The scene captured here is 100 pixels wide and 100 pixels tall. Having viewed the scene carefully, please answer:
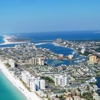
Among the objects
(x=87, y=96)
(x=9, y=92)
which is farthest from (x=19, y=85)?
(x=87, y=96)

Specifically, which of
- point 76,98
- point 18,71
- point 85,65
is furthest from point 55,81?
point 85,65

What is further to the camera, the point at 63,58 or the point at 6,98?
the point at 63,58

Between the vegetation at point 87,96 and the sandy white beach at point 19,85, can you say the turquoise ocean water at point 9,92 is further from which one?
the vegetation at point 87,96

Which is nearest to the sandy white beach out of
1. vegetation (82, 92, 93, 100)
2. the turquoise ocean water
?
the turquoise ocean water

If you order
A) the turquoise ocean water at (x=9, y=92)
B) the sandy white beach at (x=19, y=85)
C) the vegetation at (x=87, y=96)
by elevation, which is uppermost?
the sandy white beach at (x=19, y=85)

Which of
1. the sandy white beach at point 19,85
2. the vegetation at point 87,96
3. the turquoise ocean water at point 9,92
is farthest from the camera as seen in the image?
the turquoise ocean water at point 9,92

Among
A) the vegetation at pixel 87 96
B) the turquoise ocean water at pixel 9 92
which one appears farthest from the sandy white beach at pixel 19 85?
the vegetation at pixel 87 96

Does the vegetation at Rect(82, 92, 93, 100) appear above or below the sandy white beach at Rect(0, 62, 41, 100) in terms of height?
below

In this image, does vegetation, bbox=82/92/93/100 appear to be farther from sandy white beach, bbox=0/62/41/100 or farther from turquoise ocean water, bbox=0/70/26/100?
turquoise ocean water, bbox=0/70/26/100

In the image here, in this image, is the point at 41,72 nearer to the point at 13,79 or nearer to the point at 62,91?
the point at 13,79
